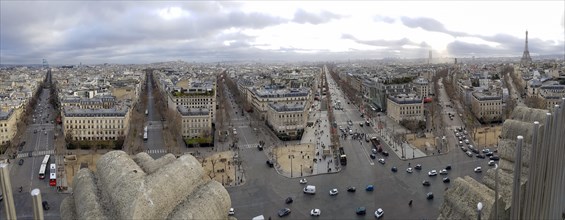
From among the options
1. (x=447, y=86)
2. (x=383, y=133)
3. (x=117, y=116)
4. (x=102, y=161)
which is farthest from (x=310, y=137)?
(x=447, y=86)

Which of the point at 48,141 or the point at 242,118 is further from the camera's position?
the point at 242,118

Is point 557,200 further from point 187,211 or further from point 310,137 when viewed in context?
point 310,137

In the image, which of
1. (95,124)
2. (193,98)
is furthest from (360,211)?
(193,98)

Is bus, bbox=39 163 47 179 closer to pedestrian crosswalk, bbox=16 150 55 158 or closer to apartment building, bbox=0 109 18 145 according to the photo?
pedestrian crosswalk, bbox=16 150 55 158

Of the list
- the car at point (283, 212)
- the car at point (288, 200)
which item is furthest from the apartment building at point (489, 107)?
the car at point (283, 212)

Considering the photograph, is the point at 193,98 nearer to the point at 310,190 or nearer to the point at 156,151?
the point at 156,151

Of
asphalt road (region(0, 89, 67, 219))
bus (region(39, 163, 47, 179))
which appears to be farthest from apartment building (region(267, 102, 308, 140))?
bus (region(39, 163, 47, 179))

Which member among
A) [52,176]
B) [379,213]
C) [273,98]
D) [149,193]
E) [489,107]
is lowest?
[379,213]
